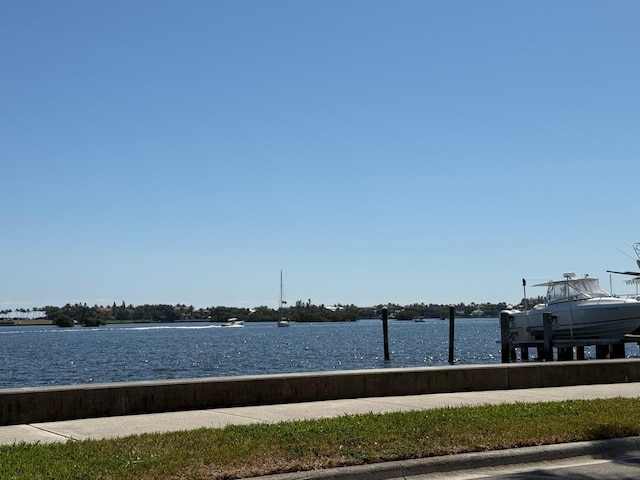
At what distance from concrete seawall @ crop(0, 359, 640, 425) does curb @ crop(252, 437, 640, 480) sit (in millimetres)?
5127

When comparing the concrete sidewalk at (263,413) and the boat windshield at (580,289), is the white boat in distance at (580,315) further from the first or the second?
the concrete sidewalk at (263,413)

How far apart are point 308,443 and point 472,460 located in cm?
182

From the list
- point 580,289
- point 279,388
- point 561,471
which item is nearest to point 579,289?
point 580,289

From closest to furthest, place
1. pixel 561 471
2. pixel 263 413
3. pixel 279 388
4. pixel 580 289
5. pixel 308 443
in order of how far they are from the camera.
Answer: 1. pixel 561 471
2. pixel 308 443
3. pixel 263 413
4. pixel 279 388
5. pixel 580 289

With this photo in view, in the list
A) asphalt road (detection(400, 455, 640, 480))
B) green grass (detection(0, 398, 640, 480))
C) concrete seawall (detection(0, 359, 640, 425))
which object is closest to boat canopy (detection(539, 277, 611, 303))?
concrete seawall (detection(0, 359, 640, 425))

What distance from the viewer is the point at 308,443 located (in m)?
9.37

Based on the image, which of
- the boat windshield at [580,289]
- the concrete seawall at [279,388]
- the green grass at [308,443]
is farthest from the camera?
the boat windshield at [580,289]

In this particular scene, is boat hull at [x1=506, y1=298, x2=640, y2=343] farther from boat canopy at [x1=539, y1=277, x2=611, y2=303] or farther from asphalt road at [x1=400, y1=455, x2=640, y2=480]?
asphalt road at [x1=400, y1=455, x2=640, y2=480]

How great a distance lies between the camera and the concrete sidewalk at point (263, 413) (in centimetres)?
1084

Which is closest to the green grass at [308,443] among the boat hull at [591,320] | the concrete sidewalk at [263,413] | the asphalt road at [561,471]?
the asphalt road at [561,471]

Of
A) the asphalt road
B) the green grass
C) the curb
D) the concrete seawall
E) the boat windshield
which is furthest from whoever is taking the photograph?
the boat windshield

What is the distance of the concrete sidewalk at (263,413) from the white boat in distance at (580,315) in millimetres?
28777

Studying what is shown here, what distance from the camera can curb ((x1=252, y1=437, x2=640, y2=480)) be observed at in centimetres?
835

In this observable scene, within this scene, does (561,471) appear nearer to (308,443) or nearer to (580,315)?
(308,443)
